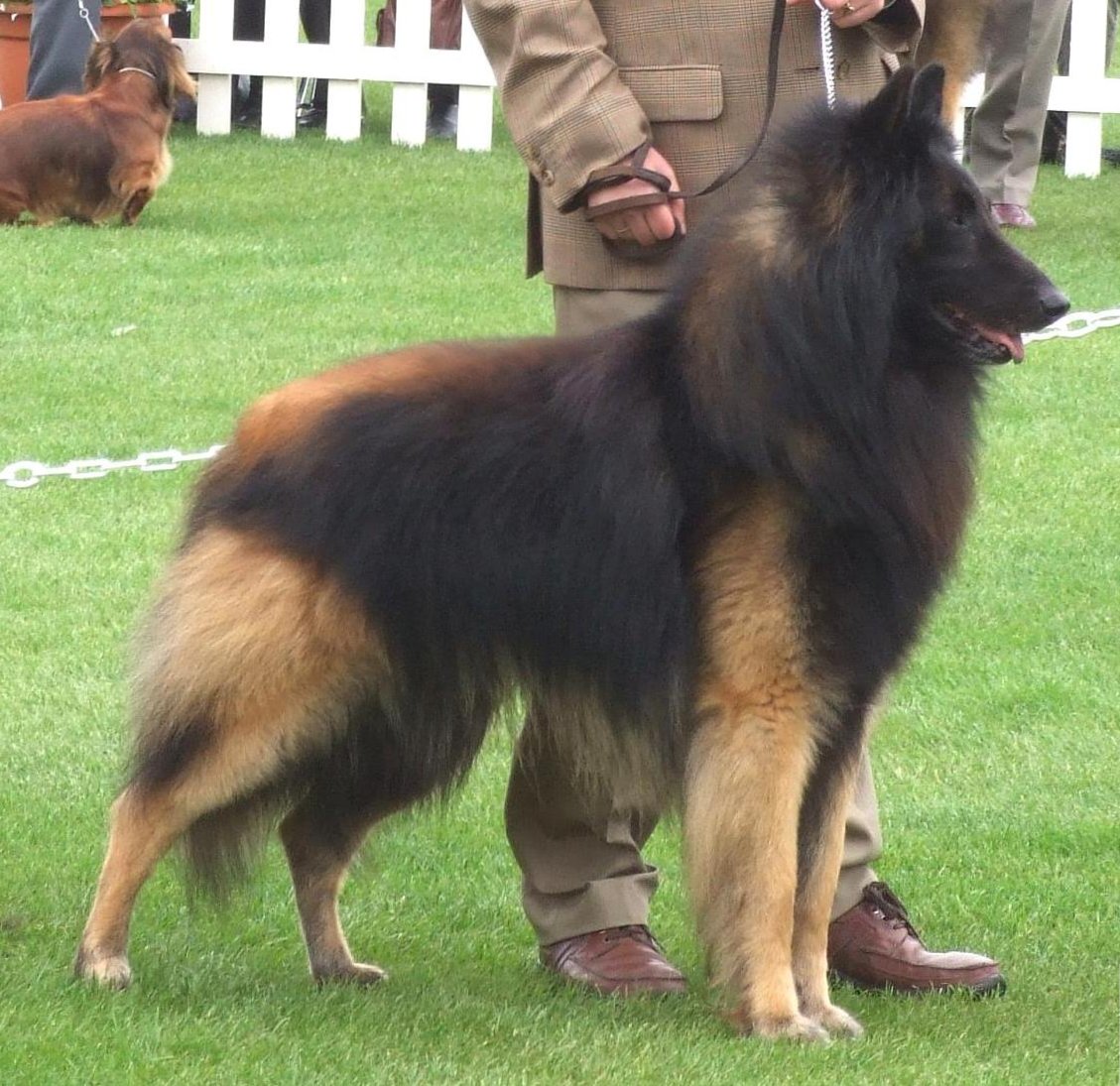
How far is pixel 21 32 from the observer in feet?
41.8

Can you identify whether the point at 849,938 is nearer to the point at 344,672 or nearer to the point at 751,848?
the point at 751,848

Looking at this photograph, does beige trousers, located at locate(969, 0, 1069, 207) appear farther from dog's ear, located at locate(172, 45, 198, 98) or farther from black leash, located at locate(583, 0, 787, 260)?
black leash, located at locate(583, 0, 787, 260)

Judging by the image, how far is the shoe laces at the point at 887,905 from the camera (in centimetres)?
412

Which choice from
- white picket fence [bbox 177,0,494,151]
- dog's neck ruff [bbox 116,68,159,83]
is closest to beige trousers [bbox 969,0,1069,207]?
white picket fence [bbox 177,0,494,151]

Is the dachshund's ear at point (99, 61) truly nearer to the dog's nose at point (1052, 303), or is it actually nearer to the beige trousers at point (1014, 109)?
the beige trousers at point (1014, 109)

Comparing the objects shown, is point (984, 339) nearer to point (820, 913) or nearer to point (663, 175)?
point (663, 175)

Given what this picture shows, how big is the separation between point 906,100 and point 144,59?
8053 mm

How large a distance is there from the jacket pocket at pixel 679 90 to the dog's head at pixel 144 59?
7.40 metres

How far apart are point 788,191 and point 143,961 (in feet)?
6.58

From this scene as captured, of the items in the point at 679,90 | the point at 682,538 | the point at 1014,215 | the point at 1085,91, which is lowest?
the point at 1014,215

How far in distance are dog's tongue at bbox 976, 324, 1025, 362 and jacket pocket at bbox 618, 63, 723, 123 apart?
74 centimetres

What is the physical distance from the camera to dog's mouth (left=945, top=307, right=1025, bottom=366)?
346 centimetres

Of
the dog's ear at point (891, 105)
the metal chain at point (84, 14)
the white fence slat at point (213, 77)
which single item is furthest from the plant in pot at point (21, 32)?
the dog's ear at point (891, 105)

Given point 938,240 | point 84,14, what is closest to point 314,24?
point 84,14
